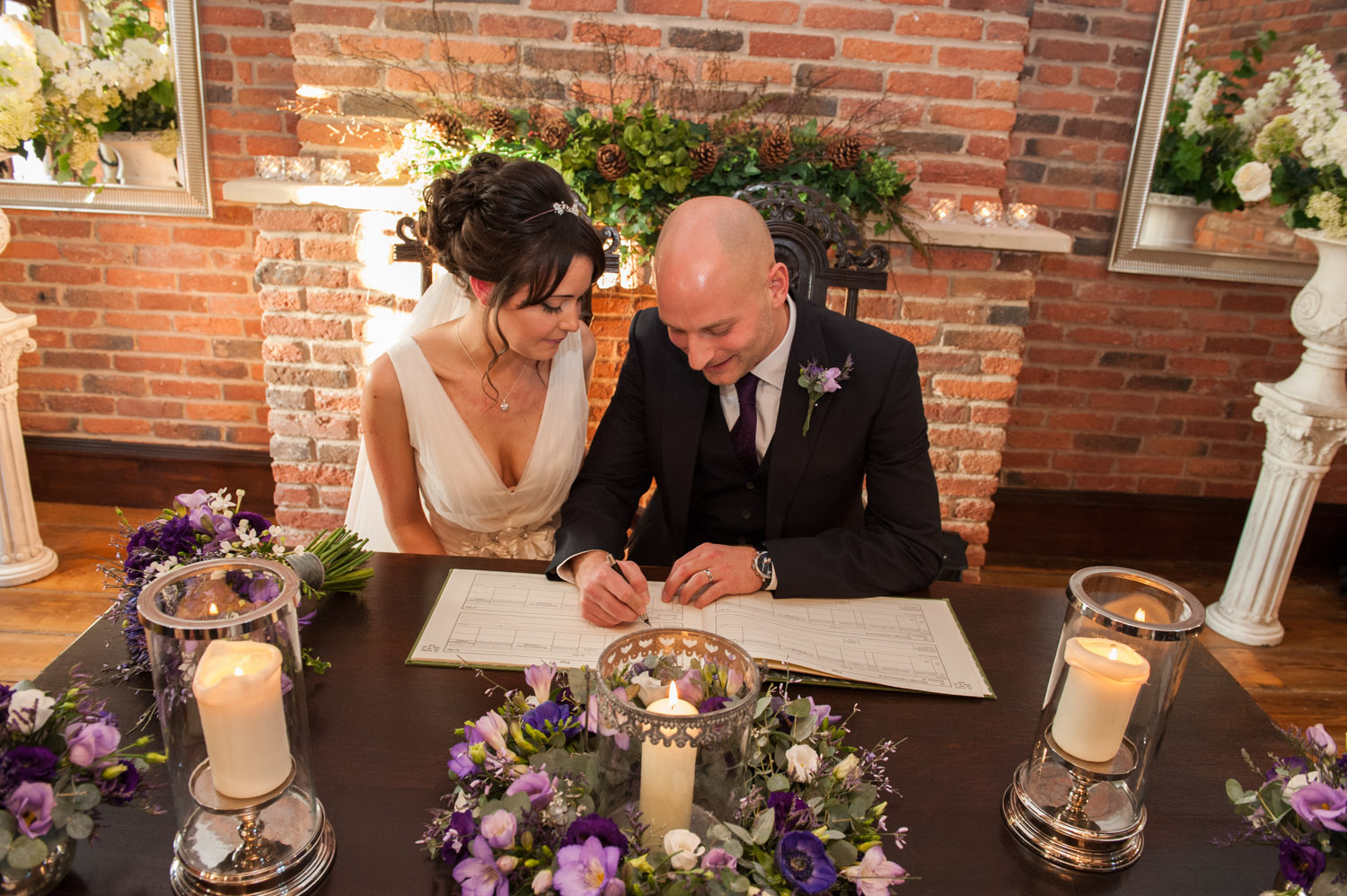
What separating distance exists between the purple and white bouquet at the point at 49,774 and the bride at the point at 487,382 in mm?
1129

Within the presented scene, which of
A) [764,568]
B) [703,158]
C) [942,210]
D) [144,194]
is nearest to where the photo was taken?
[764,568]

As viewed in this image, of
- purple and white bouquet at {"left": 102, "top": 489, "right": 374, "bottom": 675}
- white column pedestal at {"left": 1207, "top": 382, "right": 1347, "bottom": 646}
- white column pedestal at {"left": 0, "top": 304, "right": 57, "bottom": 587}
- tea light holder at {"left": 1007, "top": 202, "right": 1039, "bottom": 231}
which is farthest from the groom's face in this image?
white column pedestal at {"left": 0, "top": 304, "right": 57, "bottom": 587}

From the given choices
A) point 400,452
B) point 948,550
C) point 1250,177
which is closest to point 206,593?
point 400,452

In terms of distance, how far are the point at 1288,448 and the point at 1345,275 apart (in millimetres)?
563

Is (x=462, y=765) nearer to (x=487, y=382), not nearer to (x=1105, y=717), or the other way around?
(x=1105, y=717)

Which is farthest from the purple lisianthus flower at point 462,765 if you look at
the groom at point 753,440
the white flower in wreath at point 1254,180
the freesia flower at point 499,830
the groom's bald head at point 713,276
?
the white flower in wreath at point 1254,180

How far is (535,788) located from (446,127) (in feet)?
7.59

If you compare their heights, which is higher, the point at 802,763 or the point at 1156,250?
Answer: the point at 1156,250

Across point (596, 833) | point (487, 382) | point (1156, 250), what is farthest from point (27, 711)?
point (1156, 250)

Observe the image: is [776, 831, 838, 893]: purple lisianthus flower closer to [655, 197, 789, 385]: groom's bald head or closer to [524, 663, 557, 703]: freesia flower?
[524, 663, 557, 703]: freesia flower

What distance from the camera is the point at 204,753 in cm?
84

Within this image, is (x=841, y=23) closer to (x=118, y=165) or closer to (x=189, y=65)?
(x=189, y=65)

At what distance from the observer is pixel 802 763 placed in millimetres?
897

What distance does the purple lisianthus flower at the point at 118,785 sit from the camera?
81 centimetres
